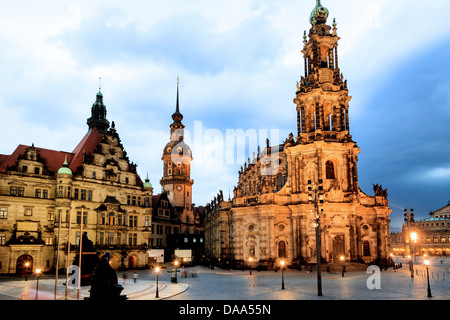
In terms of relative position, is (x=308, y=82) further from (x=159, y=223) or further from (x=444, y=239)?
(x=444, y=239)

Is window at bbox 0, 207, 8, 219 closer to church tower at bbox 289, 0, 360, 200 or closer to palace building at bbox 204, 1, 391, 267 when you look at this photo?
palace building at bbox 204, 1, 391, 267

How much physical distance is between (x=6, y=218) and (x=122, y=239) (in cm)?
1681

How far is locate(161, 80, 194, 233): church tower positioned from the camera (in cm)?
9738

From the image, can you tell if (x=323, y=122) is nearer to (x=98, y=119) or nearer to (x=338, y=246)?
(x=338, y=246)

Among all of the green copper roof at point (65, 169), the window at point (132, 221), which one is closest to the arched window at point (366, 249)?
the window at point (132, 221)

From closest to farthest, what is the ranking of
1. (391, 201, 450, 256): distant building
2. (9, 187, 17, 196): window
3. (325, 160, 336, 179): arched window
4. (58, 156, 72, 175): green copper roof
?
(9, 187, 17, 196): window → (58, 156, 72, 175): green copper roof → (325, 160, 336, 179): arched window → (391, 201, 450, 256): distant building

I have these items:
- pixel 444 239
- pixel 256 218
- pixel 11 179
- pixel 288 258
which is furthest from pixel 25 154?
pixel 444 239

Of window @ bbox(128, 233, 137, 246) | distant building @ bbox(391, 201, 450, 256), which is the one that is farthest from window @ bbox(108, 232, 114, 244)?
distant building @ bbox(391, 201, 450, 256)

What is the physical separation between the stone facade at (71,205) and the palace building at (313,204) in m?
16.9

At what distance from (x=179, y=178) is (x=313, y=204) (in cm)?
4678

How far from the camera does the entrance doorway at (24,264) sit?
161ft

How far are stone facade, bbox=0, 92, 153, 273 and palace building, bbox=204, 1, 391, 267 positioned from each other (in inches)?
667
